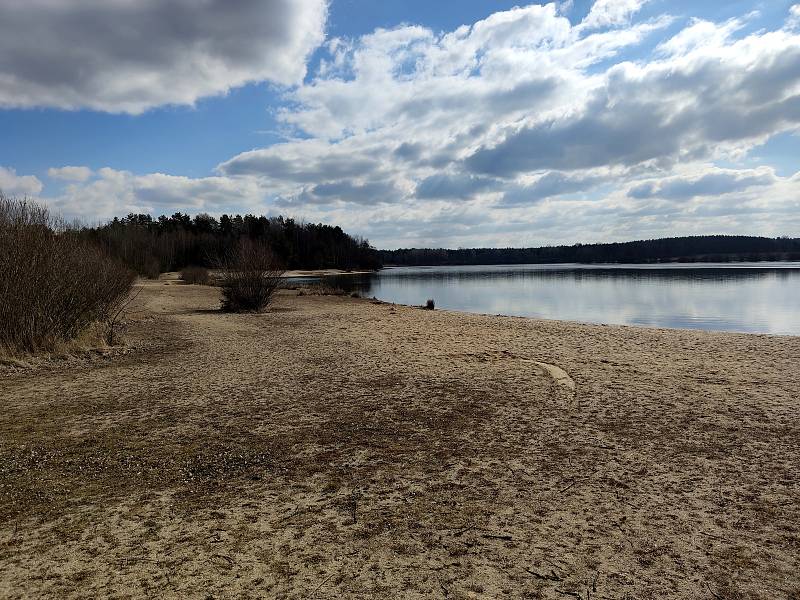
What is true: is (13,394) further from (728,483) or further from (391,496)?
(728,483)

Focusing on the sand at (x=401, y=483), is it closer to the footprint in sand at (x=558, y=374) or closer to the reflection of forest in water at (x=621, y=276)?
the footprint in sand at (x=558, y=374)

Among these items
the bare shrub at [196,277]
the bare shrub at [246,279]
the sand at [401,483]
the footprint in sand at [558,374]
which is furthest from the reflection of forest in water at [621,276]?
the sand at [401,483]

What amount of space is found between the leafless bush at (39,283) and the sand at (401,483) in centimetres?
122

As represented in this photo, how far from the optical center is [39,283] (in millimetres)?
10781

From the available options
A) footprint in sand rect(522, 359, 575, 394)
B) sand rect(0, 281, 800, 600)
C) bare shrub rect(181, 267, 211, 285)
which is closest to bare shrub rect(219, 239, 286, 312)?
sand rect(0, 281, 800, 600)

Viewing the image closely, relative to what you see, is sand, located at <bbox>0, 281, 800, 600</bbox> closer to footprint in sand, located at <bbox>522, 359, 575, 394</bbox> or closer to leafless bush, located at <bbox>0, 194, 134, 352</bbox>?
footprint in sand, located at <bbox>522, 359, 575, 394</bbox>

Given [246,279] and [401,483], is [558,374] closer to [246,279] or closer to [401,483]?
[401,483]

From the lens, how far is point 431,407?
7258 mm

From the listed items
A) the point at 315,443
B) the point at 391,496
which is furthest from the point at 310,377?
the point at 391,496

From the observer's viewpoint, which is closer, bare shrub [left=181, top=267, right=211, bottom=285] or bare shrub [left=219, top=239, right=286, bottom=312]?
bare shrub [left=219, top=239, right=286, bottom=312]

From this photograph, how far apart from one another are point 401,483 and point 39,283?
10017 millimetres

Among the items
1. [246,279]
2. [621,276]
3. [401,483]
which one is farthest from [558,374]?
[621,276]

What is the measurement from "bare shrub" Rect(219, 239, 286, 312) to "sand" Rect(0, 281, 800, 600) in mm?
12962

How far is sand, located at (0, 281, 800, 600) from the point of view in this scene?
3.16m
